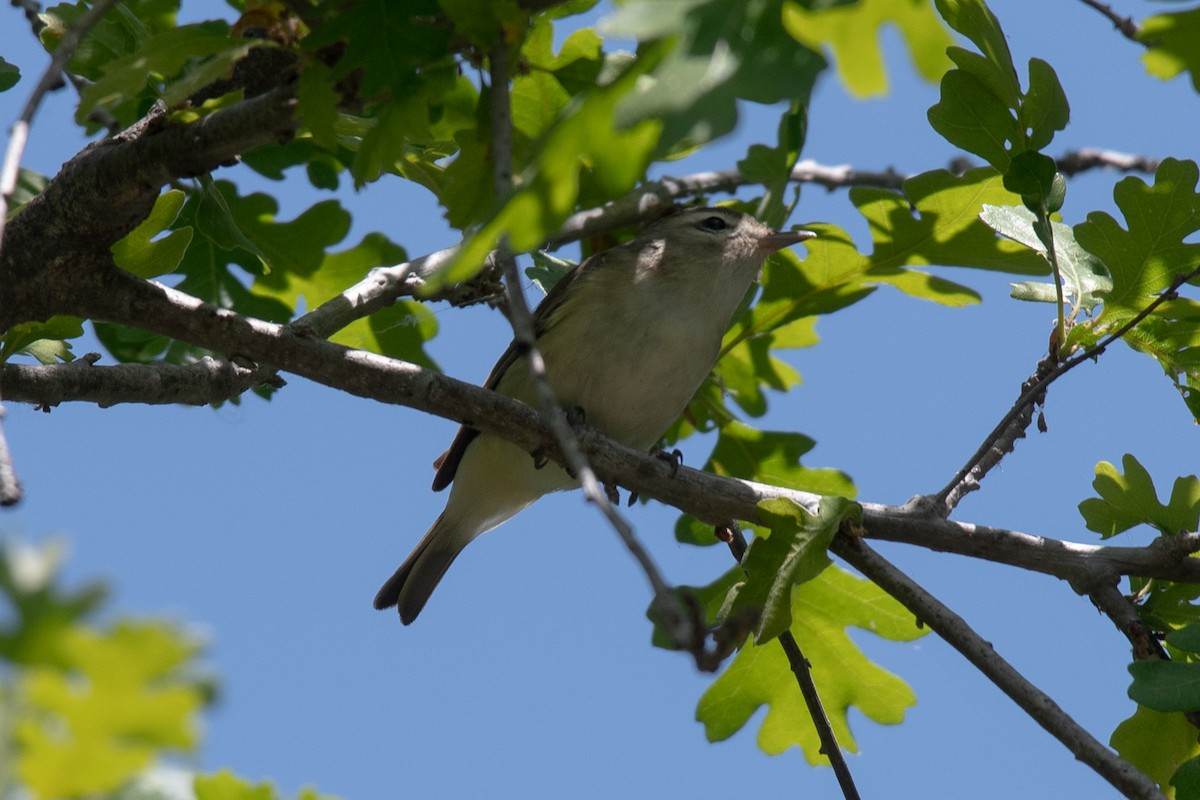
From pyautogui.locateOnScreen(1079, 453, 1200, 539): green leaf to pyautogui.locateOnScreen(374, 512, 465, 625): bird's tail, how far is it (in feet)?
9.84

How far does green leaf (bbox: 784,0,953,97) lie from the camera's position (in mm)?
1728

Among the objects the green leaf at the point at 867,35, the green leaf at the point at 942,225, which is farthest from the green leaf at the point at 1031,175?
the green leaf at the point at 867,35

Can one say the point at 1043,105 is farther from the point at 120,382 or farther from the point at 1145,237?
the point at 120,382

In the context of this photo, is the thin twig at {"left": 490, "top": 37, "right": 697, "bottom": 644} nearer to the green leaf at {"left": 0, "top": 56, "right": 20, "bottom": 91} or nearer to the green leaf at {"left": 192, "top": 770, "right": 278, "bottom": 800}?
the green leaf at {"left": 192, "top": 770, "right": 278, "bottom": 800}

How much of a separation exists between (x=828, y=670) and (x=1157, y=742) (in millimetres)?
1180

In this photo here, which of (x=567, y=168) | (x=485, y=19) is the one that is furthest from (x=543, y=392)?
(x=485, y=19)

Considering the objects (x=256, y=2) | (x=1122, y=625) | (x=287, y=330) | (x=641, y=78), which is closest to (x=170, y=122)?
(x=256, y=2)

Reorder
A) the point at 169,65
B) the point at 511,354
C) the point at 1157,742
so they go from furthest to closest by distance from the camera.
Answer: the point at 511,354 < the point at 1157,742 < the point at 169,65

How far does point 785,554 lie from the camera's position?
A: 3.29m

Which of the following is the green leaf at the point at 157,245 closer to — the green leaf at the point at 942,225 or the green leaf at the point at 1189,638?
the green leaf at the point at 942,225

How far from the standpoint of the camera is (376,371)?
3.51 meters

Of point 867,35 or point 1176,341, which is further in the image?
point 1176,341

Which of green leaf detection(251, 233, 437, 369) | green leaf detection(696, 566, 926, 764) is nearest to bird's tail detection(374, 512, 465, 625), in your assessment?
green leaf detection(251, 233, 437, 369)

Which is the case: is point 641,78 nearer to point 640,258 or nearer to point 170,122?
point 170,122
